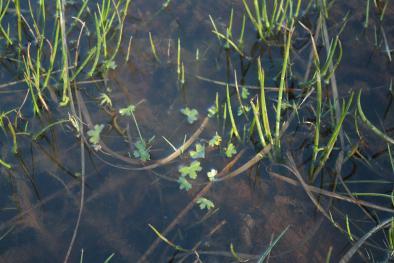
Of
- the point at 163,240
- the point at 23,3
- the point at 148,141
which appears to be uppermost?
the point at 23,3

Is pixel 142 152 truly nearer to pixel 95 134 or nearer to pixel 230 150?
pixel 95 134

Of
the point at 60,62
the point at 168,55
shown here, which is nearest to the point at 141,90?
the point at 168,55

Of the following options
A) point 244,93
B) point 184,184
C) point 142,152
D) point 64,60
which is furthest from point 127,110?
point 244,93

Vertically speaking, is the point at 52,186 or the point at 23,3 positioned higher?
the point at 23,3

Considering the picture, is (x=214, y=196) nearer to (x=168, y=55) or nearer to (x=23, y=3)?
(x=168, y=55)

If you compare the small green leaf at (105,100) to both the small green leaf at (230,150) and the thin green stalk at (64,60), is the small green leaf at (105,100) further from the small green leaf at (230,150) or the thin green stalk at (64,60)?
the small green leaf at (230,150)

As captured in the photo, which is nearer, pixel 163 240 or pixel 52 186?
pixel 163 240

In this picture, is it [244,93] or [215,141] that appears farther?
[244,93]

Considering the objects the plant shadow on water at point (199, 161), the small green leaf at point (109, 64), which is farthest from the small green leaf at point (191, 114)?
the small green leaf at point (109, 64)
